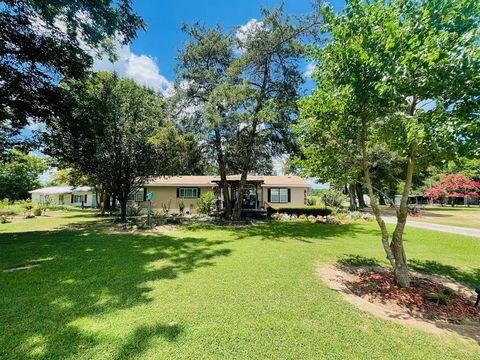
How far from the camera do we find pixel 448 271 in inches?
287

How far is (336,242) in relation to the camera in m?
11.1

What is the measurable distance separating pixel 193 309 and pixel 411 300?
449 cm

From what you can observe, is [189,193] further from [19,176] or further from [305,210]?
[19,176]

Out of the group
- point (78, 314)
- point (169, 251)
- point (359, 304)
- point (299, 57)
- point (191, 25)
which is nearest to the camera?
point (78, 314)

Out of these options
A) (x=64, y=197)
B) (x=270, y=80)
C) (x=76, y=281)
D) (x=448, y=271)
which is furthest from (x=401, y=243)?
(x=64, y=197)

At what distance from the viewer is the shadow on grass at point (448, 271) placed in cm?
653

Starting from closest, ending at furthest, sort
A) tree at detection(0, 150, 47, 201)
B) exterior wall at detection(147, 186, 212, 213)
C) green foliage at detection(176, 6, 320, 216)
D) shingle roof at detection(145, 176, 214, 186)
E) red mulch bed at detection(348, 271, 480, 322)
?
red mulch bed at detection(348, 271, 480, 322), green foliage at detection(176, 6, 320, 216), shingle roof at detection(145, 176, 214, 186), exterior wall at detection(147, 186, 212, 213), tree at detection(0, 150, 47, 201)

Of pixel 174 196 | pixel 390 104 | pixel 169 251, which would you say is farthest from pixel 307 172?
pixel 174 196

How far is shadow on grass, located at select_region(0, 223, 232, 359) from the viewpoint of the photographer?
3.33 metres

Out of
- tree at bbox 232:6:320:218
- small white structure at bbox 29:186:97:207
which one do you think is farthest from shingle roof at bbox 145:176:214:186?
small white structure at bbox 29:186:97:207

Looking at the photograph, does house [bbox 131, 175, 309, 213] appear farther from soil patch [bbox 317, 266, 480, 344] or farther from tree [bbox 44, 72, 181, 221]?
soil patch [bbox 317, 266, 480, 344]

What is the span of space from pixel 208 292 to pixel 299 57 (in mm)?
15459

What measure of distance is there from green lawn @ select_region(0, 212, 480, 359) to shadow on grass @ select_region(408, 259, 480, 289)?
0.13 ft

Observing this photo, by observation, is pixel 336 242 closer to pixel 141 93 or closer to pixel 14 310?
pixel 14 310
